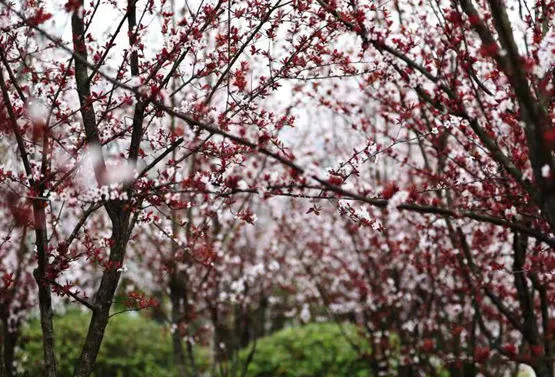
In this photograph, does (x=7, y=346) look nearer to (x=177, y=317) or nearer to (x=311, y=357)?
(x=177, y=317)

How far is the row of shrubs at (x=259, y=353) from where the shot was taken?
8.98m

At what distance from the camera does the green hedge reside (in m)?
8.51

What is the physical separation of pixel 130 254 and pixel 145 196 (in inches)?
247

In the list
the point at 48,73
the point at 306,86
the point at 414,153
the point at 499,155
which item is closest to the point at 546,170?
the point at 499,155

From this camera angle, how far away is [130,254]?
907cm

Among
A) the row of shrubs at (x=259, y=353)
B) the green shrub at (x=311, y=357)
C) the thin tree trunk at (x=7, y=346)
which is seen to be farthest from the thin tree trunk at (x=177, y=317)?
the green shrub at (x=311, y=357)

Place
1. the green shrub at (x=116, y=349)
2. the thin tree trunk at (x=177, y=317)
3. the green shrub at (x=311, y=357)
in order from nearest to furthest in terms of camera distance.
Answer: the thin tree trunk at (x=177, y=317) → the green shrub at (x=116, y=349) → the green shrub at (x=311, y=357)

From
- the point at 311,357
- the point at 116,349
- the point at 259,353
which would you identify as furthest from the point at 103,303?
the point at 116,349

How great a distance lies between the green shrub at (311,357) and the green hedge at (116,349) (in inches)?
66.8

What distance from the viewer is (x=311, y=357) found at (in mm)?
9445

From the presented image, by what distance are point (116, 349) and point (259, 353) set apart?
2635 millimetres

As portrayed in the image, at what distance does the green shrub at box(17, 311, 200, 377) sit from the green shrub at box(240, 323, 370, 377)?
171 centimetres

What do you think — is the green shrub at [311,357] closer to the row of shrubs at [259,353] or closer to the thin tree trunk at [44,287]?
the row of shrubs at [259,353]

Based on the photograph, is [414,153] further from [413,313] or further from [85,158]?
[85,158]
